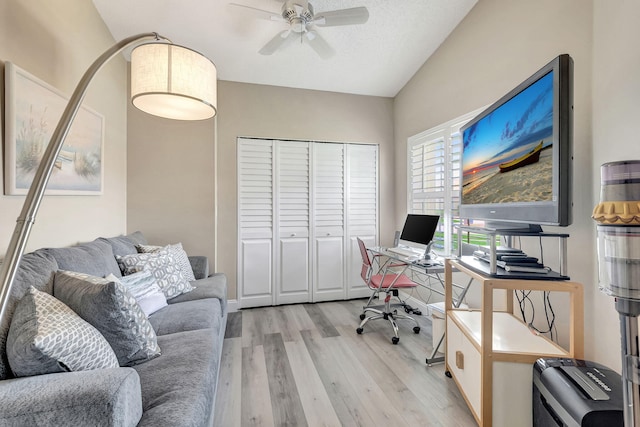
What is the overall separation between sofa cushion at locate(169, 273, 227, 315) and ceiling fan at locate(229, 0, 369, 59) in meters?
2.12

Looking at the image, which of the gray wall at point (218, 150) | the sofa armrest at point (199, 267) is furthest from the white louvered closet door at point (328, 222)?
the sofa armrest at point (199, 267)

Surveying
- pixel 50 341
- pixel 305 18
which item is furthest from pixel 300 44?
pixel 50 341

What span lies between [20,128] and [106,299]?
42.4 inches

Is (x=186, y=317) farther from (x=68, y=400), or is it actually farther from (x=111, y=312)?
(x=68, y=400)

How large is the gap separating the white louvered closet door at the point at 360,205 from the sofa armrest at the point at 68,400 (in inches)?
120

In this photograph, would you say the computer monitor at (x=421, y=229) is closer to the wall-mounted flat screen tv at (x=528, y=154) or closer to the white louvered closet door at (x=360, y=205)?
the wall-mounted flat screen tv at (x=528, y=154)

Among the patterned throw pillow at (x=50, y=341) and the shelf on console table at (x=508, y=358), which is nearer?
the patterned throw pillow at (x=50, y=341)

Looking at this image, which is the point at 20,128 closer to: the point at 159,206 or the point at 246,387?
the point at 159,206

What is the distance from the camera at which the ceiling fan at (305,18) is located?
1992 millimetres

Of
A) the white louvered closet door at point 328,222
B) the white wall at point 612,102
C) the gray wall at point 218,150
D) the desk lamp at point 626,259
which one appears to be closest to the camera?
the desk lamp at point 626,259

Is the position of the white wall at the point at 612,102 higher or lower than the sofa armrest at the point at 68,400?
higher

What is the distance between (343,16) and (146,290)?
94.7 inches

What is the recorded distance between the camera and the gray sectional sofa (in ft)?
2.74

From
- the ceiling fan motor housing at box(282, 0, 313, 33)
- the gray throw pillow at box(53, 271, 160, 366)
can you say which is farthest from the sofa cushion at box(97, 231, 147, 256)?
the ceiling fan motor housing at box(282, 0, 313, 33)
